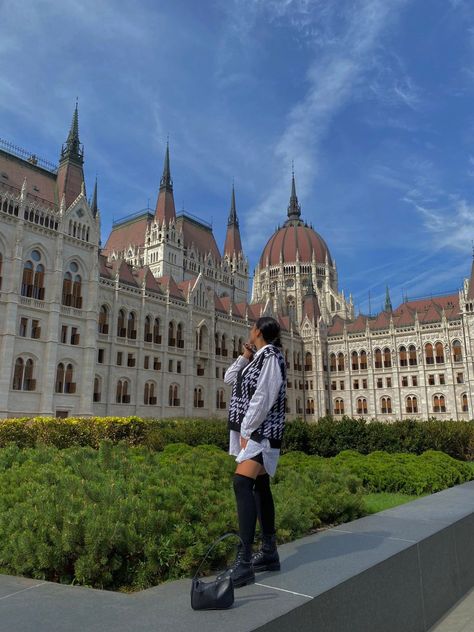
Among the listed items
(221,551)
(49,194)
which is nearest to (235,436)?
(221,551)

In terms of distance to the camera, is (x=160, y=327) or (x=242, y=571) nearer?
(x=242, y=571)

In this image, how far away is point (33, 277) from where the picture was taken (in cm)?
3391

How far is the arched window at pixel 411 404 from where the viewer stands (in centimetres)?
5899

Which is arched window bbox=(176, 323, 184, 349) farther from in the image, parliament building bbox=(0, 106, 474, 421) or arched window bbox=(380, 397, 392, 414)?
arched window bbox=(380, 397, 392, 414)

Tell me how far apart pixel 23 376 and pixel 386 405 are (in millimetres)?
44734

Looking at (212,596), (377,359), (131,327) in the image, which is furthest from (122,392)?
(212,596)

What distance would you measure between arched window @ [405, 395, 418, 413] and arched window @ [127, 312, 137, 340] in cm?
3607

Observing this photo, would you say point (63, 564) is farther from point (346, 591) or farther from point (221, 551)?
point (346, 591)

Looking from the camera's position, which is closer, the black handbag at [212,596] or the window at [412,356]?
the black handbag at [212,596]

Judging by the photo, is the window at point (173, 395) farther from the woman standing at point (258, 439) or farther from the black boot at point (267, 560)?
the black boot at point (267, 560)

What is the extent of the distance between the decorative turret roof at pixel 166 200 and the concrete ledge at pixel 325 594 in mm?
58118

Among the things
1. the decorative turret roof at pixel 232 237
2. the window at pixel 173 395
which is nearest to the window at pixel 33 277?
the window at pixel 173 395

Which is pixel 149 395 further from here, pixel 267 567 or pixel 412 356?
pixel 267 567

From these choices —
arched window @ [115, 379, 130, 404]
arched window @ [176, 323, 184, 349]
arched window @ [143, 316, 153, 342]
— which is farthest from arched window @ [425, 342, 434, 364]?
arched window @ [115, 379, 130, 404]
